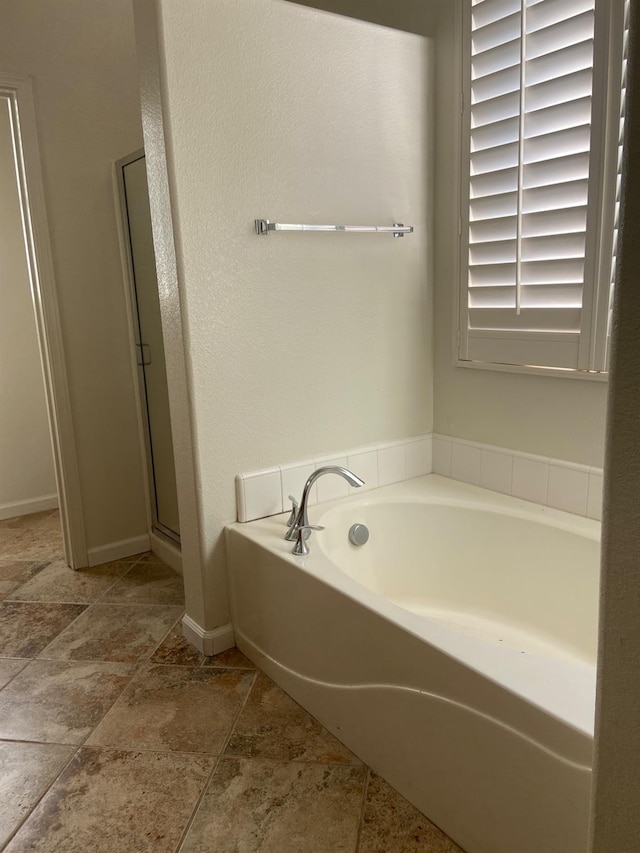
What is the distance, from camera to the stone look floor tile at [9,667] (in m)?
2.32

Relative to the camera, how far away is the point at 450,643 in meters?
1.55

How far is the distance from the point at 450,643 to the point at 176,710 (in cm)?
102

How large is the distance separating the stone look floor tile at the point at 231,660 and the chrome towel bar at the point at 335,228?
4.84 feet

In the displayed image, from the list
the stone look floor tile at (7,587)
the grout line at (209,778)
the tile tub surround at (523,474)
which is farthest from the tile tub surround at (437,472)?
the stone look floor tile at (7,587)

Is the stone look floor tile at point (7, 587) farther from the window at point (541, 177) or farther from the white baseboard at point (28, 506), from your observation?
the window at point (541, 177)

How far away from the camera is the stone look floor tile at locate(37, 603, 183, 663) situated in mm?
2453

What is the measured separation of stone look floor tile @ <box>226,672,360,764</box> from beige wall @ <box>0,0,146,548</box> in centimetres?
148

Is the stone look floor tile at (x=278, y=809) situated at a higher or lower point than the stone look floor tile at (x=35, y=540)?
lower

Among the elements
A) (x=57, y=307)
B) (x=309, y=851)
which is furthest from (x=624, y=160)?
(x=57, y=307)

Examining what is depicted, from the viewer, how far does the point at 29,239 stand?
290cm

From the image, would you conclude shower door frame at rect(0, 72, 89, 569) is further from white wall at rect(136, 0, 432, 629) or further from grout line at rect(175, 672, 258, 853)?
grout line at rect(175, 672, 258, 853)

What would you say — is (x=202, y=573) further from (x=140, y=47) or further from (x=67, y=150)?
(x=67, y=150)

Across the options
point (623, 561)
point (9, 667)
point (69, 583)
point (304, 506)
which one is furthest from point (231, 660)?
point (623, 561)

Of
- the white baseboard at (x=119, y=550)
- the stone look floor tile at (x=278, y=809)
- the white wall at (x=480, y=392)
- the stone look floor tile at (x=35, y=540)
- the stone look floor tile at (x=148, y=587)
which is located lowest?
the stone look floor tile at (x=278, y=809)
